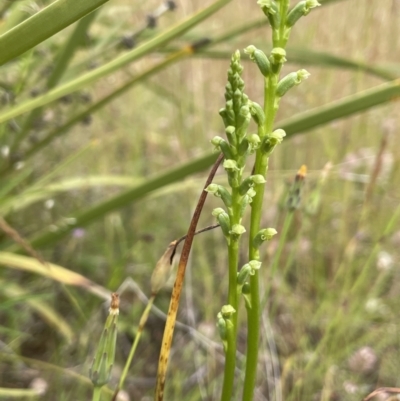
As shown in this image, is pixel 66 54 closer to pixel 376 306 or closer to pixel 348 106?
pixel 348 106

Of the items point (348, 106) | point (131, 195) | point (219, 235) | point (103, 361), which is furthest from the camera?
point (219, 235)

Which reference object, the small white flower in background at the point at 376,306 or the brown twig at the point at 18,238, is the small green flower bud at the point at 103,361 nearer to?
the brown twig at the point at 18,238

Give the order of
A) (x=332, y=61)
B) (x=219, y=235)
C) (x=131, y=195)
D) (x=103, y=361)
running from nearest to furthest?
(x=103, y=361) < (x=131, y=195) < (x=332, y=61) < (x=219, y=235)

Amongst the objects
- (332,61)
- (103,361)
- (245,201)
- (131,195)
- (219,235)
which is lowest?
(103,361)

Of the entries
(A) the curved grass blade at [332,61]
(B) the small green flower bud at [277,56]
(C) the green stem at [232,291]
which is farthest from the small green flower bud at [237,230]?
(A) the curved grass blade at [332,61]

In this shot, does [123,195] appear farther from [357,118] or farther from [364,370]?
[357,118]

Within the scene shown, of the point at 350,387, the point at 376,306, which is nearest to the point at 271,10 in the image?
the point at 350,387
